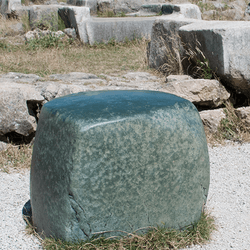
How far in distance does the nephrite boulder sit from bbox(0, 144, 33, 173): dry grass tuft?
1.33m

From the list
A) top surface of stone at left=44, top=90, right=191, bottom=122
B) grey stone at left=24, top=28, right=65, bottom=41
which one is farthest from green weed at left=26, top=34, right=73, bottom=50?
top surface of stone at left=44, top=90, right=191, bottom=122

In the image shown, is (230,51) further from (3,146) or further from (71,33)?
(71,33)

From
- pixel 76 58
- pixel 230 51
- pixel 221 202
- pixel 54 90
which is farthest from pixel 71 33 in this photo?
pixel 221 202

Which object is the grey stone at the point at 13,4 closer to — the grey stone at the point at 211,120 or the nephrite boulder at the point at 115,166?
the grey stone at the point at 211,120

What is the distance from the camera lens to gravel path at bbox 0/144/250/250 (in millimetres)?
2072

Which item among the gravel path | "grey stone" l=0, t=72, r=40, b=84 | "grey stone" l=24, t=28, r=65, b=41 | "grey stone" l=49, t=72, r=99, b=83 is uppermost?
"grey stone" l=24, t=28, r=65, b=41

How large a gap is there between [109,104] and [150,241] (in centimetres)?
83

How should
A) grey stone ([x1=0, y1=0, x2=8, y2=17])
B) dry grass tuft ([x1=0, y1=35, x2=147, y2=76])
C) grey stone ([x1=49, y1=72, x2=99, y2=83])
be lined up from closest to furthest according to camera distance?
grey stone ([x1=49, y1=72, x2=99, y2=83]), dry grass tuft ([x1=0, y1=35, x2=147, y2=76]), grey stone ([x1=0, y1=0, x2=8, y2=17])

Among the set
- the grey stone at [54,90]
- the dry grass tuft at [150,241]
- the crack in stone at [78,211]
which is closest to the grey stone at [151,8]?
the grey stone at [54,90]

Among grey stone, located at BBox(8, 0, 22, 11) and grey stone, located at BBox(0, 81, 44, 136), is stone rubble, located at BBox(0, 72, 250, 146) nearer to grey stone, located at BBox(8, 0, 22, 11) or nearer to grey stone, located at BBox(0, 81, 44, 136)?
grey stone, located at BBox(0, 81, 44, 136)

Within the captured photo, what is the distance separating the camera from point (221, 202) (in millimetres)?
2625

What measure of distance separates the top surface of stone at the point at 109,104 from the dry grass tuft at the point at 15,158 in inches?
55.7

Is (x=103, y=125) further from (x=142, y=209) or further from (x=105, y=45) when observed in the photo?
(x=105, y=45)

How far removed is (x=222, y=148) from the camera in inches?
145
